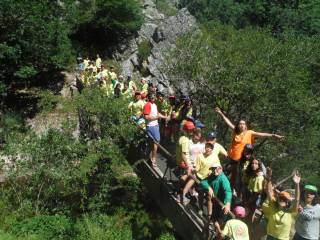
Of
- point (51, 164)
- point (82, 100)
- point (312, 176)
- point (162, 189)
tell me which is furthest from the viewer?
point (312, 176)

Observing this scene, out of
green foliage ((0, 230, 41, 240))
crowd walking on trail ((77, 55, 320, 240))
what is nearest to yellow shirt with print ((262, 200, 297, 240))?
crowd walking on trail ((77, 55, 320, 240))

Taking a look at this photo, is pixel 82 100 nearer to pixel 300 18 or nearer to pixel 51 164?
pixel 51 164

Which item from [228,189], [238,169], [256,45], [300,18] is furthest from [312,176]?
[300,18]

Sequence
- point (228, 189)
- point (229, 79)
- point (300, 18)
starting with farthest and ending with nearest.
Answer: point (300, 18)
point (229, 79)
point (228, 189)

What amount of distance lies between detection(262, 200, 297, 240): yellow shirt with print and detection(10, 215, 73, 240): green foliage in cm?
895

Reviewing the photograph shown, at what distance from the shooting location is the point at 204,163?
10.6m

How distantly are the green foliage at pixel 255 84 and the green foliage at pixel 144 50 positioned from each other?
Result: 545 inches

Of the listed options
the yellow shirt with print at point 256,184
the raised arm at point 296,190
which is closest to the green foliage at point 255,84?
the yellow shirt with print at point 256,184

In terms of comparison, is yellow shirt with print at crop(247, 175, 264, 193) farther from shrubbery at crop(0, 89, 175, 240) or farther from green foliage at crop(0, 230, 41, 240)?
green foliage at crop(0, 230, 41, 240)

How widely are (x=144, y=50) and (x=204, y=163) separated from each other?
28.2m

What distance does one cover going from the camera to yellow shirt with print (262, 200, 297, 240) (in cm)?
861

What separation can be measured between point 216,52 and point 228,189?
1307 centimetres

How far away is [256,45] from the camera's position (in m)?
21.6

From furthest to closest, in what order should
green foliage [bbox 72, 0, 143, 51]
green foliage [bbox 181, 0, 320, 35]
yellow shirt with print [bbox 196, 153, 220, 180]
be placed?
1. green foliage [bbox 181, 0, 320, 35]
2. green foliage [bbox 72, 0, 143, 51]
3. yellow shirt with print [bbox 196, 153, 220, 180]
